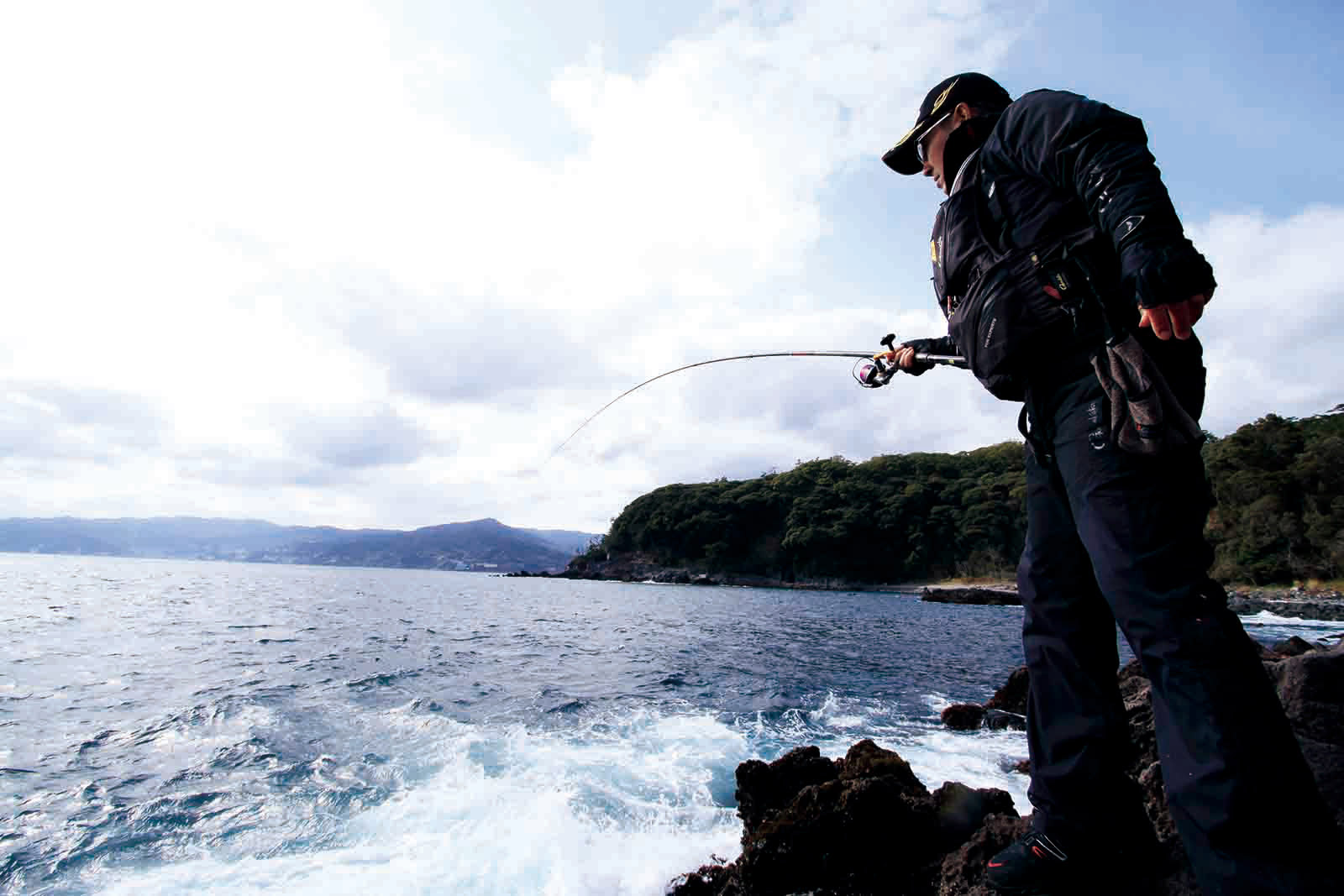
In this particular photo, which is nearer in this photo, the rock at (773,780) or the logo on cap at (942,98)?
the logo on cap at (942,98)

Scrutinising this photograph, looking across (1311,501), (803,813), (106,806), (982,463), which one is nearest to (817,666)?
(803,813)

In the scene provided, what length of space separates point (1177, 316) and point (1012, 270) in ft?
1.81

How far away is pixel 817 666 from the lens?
15477 mm

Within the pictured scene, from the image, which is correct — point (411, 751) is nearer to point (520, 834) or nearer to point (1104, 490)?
point (520, 834)

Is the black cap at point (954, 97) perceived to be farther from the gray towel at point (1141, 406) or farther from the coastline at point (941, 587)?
the coastline at point (941, 587)

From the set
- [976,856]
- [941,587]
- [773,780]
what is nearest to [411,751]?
[773,780]

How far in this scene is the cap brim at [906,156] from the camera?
8.39 feet

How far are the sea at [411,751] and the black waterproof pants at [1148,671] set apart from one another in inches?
135

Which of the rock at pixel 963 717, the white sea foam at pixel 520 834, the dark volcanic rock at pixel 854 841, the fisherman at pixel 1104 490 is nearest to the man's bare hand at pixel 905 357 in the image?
the fisherman at pixel 1104 490

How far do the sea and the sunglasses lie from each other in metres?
4.69

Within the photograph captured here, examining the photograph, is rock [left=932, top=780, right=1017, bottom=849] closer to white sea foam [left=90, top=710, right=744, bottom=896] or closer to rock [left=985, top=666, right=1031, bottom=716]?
white sea foam [left=90, top=710, right=744, bottom=896]

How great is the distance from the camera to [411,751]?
302 inches

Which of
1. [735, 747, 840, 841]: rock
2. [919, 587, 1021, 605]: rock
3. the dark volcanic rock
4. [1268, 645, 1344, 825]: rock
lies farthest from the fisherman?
[919, 587, 1021, 605]: rock

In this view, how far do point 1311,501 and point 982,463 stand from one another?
54.2 meters
